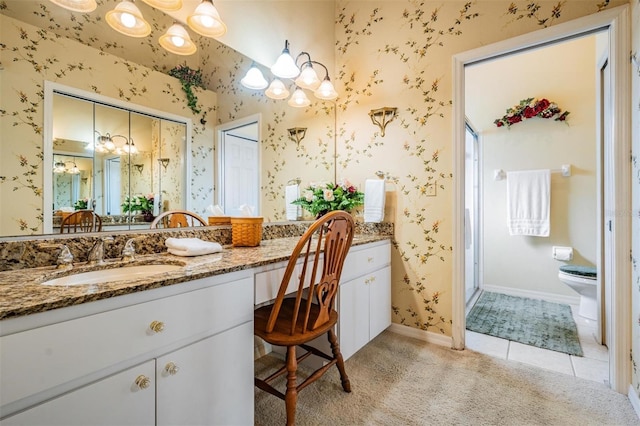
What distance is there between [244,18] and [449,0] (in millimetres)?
1433

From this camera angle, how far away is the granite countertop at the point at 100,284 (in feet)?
2.19

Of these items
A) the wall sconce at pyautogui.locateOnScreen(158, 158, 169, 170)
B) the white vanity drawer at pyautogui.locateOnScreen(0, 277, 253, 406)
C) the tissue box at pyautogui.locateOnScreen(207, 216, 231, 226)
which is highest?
the wall sconce at pyautogui.locateOnScreen(158, 158, 169, 170)

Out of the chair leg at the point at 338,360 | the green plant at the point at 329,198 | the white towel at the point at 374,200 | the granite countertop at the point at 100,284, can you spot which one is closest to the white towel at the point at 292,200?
the green plant at the point at 329,198

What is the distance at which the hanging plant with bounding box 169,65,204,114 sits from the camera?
1507mm

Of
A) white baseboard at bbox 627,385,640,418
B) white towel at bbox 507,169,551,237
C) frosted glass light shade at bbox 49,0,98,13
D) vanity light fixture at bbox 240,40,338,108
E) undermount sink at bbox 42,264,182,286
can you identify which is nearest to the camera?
undermount sink at bbox 42,264,182,286

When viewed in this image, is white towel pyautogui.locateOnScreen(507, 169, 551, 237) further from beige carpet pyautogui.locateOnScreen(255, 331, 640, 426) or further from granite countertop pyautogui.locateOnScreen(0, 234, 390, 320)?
granite countertop pyautogui.locateOnScreen(0, 234, 390, 320)

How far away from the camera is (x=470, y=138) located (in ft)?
11.2

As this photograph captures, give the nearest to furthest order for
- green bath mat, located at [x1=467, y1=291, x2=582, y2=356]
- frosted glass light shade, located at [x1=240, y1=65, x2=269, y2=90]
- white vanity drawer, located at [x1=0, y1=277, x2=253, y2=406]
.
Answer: white vanity drawer, located at [x1=0, y1=277, x2=253, y2=406] < frosted glass light shade, located at [x1=240, y1=65, x2=269, y2=90] < green bath mat, located at [x1=467, y1=291, x2=582, y2=356]

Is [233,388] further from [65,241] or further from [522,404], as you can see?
[522,404]

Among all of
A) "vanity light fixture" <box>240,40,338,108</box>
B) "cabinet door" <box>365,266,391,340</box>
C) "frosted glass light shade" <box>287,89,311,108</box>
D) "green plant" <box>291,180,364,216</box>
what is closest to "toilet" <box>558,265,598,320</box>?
"cabinet door" <box>365,266,391,340</box>

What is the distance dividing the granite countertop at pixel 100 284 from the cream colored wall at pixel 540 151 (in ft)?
10.1

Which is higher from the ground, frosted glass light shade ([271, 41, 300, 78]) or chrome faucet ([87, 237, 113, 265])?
frosted glass light shade ([271, 41, 300, 78])

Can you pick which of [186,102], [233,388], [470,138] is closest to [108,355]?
[233,388]

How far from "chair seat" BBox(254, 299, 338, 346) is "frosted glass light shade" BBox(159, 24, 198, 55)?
1.41m
